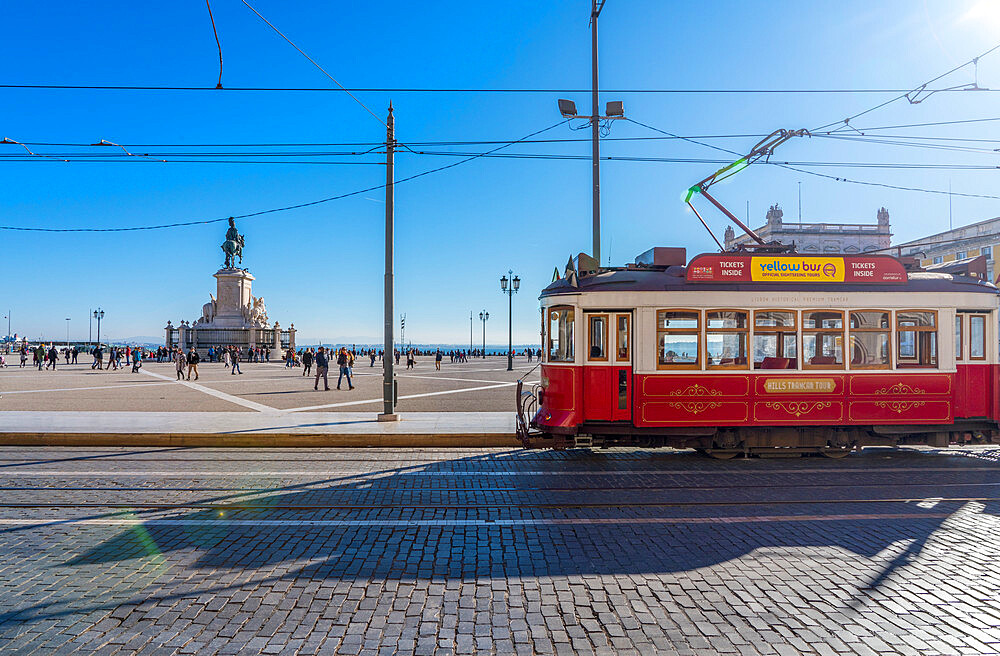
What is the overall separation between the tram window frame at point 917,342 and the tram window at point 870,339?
0.19 m

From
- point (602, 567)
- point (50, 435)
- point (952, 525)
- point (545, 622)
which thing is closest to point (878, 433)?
point (952, 525)

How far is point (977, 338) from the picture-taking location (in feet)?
31.8

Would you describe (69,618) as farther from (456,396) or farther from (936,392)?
(456,396)

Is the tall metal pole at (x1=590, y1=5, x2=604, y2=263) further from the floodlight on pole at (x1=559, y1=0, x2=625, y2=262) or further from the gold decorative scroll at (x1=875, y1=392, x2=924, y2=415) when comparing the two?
the gold decorative scroll at (x1=875, y1=392, x2=924, y2=415)

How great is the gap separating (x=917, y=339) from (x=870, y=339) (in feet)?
2.68

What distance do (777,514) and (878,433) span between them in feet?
14.0

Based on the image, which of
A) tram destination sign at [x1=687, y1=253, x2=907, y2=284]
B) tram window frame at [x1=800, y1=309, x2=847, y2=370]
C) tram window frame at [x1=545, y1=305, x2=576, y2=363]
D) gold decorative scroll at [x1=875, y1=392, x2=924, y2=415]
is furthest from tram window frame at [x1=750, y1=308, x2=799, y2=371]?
tram window frame at [x1=545, y1=305, x2=576, y2=363]

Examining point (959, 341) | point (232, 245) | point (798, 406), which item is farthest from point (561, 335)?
point (232, 245)

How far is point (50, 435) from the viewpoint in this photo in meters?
11.3

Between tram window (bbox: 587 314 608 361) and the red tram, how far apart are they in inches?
0.6

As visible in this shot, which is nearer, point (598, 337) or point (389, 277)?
point (598, 337)

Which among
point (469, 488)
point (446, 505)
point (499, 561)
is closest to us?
Answer: point (499, 561)

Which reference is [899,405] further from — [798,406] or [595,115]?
[595,115]

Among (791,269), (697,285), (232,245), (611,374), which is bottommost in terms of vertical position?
(611,374)
